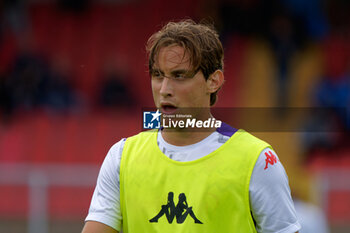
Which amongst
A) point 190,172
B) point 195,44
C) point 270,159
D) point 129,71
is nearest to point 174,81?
point 195,44

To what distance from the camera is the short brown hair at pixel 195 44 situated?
A: 9.43 ft

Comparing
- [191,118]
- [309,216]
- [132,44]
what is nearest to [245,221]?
[191,118]

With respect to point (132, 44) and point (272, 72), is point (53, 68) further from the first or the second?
point (272, 72)

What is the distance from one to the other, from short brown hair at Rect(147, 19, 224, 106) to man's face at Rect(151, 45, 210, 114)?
0.03m

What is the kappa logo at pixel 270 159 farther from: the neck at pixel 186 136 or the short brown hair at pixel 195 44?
the short brown hair at pixel 195 44

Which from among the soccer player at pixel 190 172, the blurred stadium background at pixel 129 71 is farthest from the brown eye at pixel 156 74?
the blurred stadium background at pixel 129 71

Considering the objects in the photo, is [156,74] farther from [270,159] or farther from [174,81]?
[270,159]

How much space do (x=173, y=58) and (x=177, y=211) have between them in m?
0.67

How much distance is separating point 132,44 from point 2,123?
9.12 feet

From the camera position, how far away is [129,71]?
11477 mm

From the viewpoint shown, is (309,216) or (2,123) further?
(2,123)

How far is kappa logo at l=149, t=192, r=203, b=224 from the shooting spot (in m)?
2.82

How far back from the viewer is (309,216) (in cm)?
572

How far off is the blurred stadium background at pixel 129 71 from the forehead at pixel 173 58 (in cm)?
701
